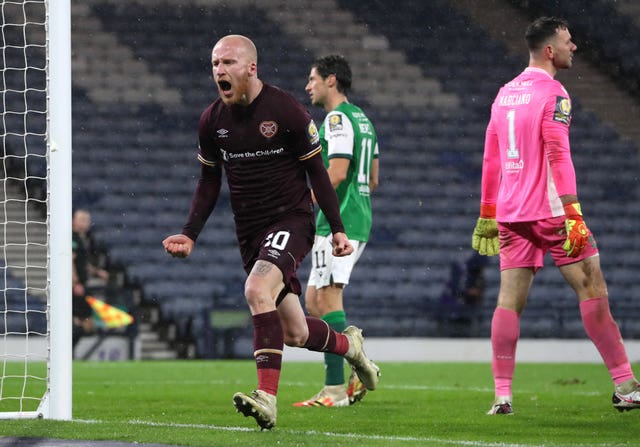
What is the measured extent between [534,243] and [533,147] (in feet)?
1.55

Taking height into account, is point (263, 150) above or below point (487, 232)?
above

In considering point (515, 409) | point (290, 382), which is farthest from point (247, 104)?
point (290, 382)

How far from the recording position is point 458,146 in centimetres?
1579

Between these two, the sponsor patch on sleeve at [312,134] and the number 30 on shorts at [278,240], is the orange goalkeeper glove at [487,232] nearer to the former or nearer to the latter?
the sponsor patch on sleeve at [312,134]

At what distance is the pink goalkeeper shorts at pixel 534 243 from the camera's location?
18.7ft

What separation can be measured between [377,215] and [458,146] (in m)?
1.56

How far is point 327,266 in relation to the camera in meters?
6.75

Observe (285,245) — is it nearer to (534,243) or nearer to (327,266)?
(534,243)

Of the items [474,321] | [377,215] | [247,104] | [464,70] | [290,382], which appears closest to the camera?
[247,104]

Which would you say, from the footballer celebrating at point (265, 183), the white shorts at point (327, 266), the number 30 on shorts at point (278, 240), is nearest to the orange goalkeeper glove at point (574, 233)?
the footballer celebrating at point (265, 183)

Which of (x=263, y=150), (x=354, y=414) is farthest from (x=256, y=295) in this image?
(x=354, y=414)

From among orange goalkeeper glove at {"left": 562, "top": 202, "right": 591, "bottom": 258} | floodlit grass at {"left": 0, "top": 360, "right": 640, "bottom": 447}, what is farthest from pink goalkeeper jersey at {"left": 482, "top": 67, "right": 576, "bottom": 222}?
floodlit grass at {"left": 0, "top": 360, "right": 640, "bottom": 447}

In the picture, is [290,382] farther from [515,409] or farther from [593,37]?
[593,37]

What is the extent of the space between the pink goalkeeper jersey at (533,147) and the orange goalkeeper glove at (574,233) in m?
0.11
